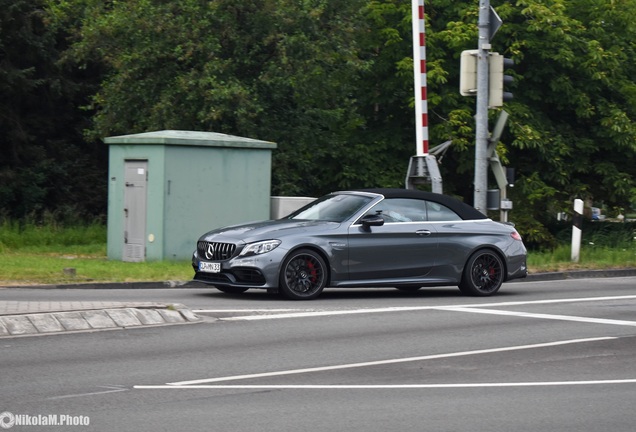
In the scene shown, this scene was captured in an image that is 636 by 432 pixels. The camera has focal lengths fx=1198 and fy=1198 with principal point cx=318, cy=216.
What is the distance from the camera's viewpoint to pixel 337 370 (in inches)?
383

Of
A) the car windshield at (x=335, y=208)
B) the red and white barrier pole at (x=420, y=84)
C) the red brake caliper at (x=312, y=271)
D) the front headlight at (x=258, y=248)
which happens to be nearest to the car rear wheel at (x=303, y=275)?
the red brake caliper at (x=312, y=271)

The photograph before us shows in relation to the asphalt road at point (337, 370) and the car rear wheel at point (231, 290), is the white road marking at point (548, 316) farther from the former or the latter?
the car rear wheel at point (231, 290)

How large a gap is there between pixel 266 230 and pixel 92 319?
389cm

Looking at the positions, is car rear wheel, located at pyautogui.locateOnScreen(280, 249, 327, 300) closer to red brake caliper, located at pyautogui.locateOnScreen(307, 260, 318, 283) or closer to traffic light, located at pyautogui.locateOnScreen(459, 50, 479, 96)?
red brake caliper, located at pyautogui.locateOnScreen(307, 260, 318, 283)

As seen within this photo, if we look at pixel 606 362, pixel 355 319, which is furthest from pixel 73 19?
pixel 606 362

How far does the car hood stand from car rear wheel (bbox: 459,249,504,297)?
2.14 metres

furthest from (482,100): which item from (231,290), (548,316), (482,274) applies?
(548,316)

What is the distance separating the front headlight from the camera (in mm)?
15109

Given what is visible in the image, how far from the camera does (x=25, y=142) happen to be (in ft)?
123

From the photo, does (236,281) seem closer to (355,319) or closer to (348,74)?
(355,319)

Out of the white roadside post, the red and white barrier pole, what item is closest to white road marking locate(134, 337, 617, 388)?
the red and white barrier pole

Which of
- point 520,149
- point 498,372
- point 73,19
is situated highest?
point 73,19

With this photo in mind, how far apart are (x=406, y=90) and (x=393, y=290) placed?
1567cm

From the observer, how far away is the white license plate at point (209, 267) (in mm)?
15374
